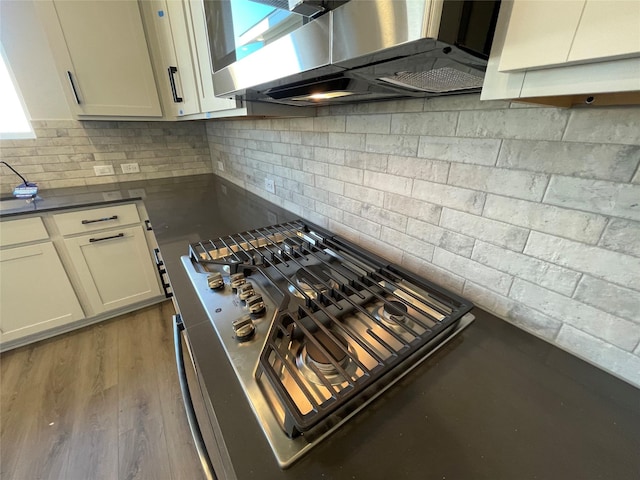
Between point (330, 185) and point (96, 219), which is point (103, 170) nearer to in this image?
point (96, 219)

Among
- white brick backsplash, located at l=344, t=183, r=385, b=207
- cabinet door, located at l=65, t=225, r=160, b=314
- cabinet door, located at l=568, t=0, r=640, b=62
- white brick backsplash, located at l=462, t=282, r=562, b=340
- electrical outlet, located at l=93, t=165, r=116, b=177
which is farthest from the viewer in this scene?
electrical outlet, located at l=93, t=165, r=116, b=177

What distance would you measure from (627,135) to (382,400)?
0.63 m

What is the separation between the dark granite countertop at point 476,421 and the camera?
396mm

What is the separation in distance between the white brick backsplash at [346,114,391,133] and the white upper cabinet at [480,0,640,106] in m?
0.49

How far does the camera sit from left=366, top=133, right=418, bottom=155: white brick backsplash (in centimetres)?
77

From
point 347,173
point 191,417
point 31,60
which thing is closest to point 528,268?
point 347,173

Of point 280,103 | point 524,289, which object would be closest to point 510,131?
point 524,289

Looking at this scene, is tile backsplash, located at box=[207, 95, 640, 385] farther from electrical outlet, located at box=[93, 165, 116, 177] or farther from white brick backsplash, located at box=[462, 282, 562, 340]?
electrical outlet, located at box=[93, 165, 116, 177]

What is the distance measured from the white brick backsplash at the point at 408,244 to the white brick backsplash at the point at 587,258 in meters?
0.25

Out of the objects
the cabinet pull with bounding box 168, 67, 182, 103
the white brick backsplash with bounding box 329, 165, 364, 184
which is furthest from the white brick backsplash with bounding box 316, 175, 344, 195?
the cabinet pull with bounding box 168, 67, 182, 103

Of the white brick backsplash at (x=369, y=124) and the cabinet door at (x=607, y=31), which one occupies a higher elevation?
the cabinet door at (x=607, y=31)

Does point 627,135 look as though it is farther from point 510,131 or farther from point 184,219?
point 184,219

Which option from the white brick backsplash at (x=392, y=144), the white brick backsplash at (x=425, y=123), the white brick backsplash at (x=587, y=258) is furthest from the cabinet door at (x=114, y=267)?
the white brick backsplash at (x=587, y=258)

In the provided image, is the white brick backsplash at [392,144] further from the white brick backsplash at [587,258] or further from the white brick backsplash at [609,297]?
the white brick backsplash at [609,297]
